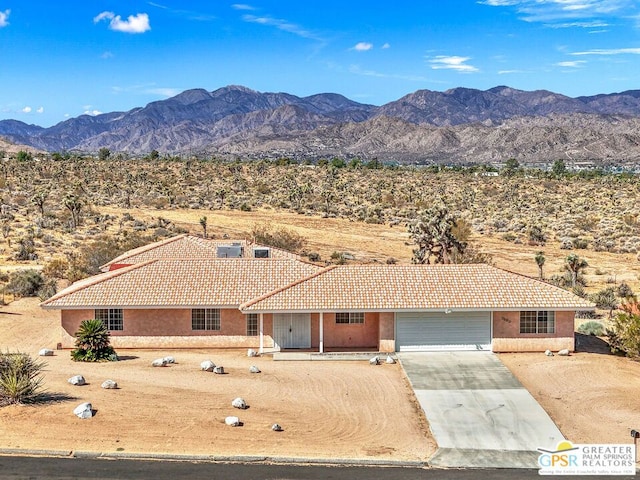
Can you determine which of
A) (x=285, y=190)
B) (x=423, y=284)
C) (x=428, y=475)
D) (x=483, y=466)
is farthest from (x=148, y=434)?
(x=285, y=190)

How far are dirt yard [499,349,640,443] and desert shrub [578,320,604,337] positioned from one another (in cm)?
341

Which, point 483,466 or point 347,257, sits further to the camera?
point 347,257

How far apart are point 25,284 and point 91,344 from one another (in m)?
12.7

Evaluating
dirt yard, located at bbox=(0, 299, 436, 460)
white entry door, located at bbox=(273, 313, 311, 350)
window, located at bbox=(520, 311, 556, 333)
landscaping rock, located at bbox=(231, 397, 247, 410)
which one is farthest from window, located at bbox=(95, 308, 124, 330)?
window, located at bbox=(520, 311, 556, 333)

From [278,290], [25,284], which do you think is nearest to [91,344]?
[278,290]

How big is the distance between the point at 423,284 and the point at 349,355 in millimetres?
3875

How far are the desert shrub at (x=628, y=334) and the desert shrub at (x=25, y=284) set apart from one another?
25.6 meters

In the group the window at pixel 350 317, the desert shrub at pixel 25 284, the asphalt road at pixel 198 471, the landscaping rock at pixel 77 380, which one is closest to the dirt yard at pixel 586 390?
the asphalt road at pixel 198 471

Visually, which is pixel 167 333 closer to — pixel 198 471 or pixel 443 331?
pixel 443 331

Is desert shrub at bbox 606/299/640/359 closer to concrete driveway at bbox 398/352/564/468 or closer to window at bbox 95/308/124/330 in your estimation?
concrete driveway at bbox 398/352/564/468

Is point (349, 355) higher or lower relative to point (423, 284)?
lower

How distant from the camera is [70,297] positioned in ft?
85.2

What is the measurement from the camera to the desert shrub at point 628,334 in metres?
25.7

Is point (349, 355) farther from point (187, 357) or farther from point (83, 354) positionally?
point (83, 354)
